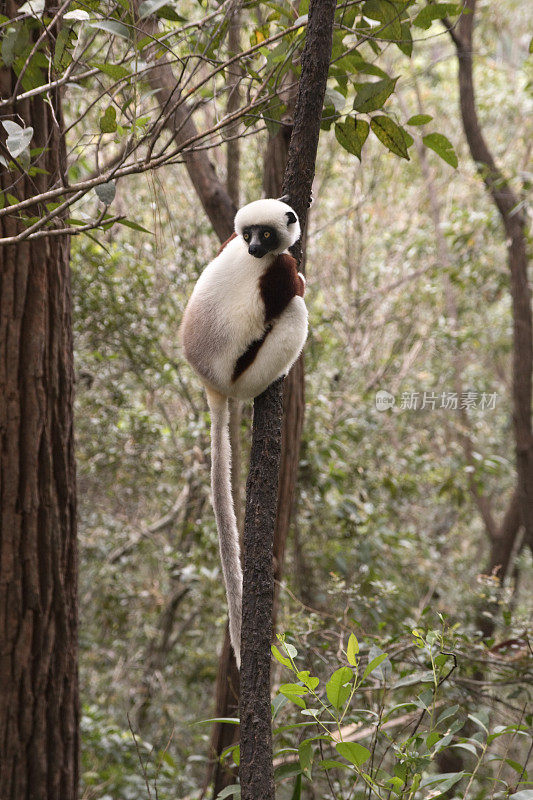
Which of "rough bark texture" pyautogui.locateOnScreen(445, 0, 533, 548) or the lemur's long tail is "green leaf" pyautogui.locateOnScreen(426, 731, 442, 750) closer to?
the lemur's long tail

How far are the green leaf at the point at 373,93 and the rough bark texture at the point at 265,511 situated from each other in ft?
0.57

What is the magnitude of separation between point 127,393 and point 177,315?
30.0 inches

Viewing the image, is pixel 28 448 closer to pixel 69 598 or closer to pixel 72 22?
pixel 69 598

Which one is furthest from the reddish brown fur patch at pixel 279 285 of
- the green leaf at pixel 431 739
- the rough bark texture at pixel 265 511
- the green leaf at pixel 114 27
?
the green leaf at pixel 431 739

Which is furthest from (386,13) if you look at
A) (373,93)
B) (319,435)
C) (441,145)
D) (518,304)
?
(518,304)

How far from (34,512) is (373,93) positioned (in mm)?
1912

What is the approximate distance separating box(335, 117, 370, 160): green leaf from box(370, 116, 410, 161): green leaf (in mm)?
33

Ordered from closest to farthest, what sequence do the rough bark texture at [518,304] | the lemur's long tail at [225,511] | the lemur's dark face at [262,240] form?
1. the lemur's long tail at [225,511]
2. the lemur's dark face at [262,240]
3. the rough bark texture at [518,304]

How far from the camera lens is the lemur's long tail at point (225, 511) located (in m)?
1.97

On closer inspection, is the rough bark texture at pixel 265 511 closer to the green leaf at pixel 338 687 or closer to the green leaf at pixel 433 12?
the green leaf at pixel 338 687

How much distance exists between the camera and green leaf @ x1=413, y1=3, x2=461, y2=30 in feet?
6.17

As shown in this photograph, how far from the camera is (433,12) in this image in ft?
6.24

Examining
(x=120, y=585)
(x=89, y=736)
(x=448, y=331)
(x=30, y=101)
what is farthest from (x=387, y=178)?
(x=89, y=736)

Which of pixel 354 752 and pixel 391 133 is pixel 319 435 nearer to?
pixel 391 133
